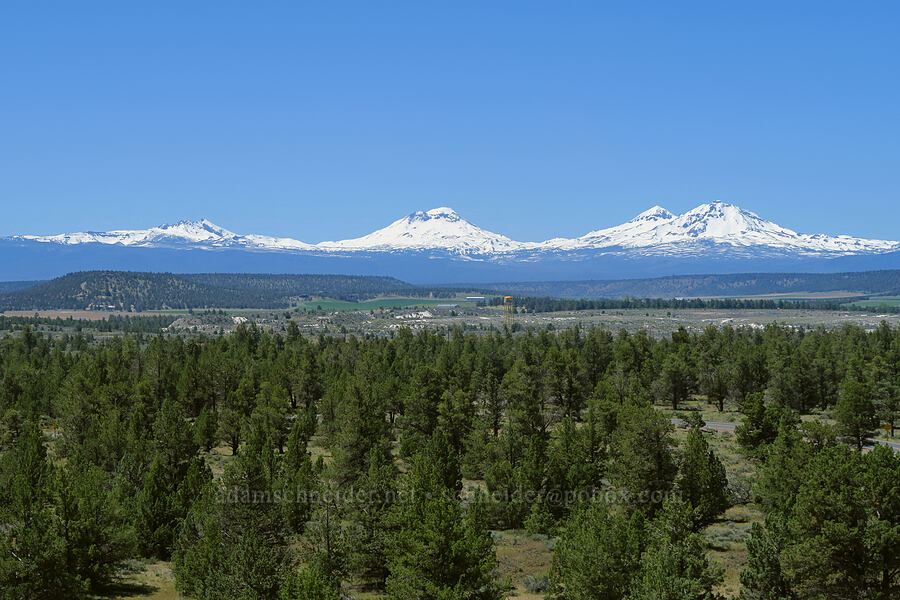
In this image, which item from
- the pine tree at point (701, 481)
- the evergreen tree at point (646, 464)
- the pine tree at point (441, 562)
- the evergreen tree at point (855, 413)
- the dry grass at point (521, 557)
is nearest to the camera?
the pine tree at point (441, 562)

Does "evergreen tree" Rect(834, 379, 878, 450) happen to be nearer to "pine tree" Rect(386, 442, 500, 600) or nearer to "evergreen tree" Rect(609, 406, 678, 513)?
"evergreen tree" Rect(609, 406, 678, 513)

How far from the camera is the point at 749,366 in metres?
113

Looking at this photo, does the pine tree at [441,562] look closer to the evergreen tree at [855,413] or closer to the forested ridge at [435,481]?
the forested ridge at [435,481]

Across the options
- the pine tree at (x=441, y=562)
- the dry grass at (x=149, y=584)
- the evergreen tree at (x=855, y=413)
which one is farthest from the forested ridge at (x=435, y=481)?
the dry grass at (x=149, y=584)

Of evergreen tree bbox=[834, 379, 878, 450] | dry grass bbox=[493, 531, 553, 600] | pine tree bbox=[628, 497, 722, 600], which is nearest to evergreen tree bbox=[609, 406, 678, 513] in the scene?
dry grass bbox=[493, 531, 553, 600]

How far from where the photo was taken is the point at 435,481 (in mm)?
49594

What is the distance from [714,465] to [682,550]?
24447 millimetres

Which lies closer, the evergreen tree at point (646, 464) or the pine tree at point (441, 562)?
the pine tree at point (441, 562)

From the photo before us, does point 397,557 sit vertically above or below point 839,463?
below

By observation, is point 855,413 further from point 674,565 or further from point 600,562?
point 674,565

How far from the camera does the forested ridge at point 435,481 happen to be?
133ft

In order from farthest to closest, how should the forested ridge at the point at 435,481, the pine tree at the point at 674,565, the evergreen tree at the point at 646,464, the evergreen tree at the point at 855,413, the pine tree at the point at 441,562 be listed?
the evergreen tree at the point at 855,413 < the evergreen tree at the point at 646,464 < the forested ridge at the point at 435,481 < the pine tree at the point at 441,562 < the pine tree at the point at 674,565

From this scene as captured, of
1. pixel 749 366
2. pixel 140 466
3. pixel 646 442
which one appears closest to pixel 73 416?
pixel 140 466

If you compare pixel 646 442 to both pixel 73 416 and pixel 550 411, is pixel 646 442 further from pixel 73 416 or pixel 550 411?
pixel 73 416
